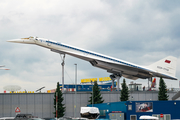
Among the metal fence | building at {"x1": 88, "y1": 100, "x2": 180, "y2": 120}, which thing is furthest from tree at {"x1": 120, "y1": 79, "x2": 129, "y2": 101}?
building at {"x1": 88, "y1": 100, "x2": 180, "y2": 120}

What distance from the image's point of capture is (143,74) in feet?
217

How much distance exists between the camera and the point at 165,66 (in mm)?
68125

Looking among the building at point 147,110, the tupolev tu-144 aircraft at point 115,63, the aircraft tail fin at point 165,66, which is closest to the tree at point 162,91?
the tupolev tu-144 aircraft at point 115,63

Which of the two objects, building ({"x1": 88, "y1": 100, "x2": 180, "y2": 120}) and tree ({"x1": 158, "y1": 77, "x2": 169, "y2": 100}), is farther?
tree ({"x1": 158, "y1": 77, "x2": 169, "y2": 100})

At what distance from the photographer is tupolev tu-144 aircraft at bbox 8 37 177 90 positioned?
181 feet

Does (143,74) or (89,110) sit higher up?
(143,74)

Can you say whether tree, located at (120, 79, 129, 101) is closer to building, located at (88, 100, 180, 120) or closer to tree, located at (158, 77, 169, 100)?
tree, located at (158, 77, 169, 100)

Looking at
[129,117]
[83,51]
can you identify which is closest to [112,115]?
[129,117]

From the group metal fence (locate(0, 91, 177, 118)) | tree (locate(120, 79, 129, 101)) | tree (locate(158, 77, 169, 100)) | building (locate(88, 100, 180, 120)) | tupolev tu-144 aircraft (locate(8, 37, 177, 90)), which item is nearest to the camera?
building (locate(88, 100, 180, 120))

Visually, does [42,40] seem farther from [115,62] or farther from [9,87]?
[115,62]

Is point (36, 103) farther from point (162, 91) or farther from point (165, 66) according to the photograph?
point (165, 66)

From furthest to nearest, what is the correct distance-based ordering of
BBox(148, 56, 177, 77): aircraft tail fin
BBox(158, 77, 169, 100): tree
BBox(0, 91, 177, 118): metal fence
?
BBox(148, 56, 177, 77): aircraft tail fin → BBox(158, 77, 169, 100): tree → BBox(0, 91, 177, 118): metal fence

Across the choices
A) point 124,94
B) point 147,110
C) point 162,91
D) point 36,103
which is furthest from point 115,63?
point 147,110

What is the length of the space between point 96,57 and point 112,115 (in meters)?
19.4
